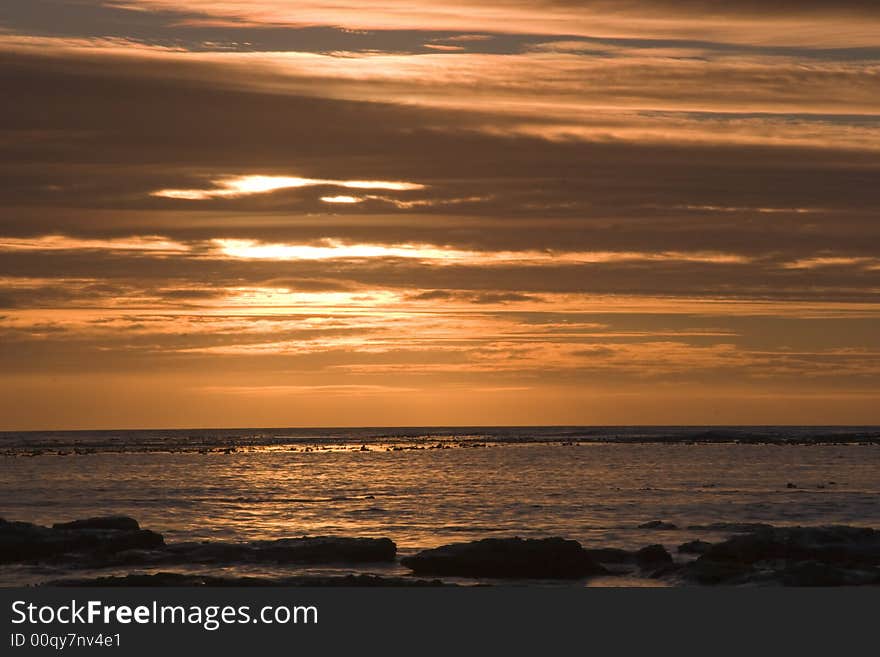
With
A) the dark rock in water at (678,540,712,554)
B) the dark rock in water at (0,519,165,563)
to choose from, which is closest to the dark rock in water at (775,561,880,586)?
the dark rock in water at (678,540,712,554)

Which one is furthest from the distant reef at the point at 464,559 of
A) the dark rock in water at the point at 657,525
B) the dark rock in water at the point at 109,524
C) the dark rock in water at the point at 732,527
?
the dark rock in water at the point at 657,525

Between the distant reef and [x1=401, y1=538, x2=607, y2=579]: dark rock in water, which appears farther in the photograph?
[x1=401, y1=538, x2=607, y2=579]: dark rock in water

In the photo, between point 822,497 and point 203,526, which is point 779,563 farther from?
point 822,497

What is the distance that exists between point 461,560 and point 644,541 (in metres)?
12.0

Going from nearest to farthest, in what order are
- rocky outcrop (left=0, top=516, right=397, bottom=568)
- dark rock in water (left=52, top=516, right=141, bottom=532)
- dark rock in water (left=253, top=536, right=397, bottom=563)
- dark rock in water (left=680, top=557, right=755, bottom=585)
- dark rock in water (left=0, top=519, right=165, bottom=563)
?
dark rock in water (left=680, top=557, right=755, bottom=585) → rocky outcrop (left=0, top=516, right=397, bottom=568) → dark rock in water (left=0, top=519, right=165, bottom=563) → dark rock in water (left=253, top=536, right=397, bottom=563) → dark rock in water (left=52, top=516, right=141, bottom=532)

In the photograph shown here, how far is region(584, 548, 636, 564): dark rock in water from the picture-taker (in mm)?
45969

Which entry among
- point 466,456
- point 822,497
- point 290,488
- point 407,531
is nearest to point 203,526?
point 407,531

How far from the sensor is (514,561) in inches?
1700

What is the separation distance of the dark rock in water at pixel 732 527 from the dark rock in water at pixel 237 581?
20416 millimetres

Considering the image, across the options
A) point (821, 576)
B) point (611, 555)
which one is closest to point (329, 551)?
point (611, 555)

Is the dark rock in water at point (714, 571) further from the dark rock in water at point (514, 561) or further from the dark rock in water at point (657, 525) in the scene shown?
the dark rock in water at point (657, 525)

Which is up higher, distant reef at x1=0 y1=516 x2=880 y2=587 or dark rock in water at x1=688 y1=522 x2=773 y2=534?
dark rock in water at x1=688 y1=522 x2=773 y2=534

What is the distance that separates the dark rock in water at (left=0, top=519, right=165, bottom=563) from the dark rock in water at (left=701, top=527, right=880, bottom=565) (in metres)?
21.5

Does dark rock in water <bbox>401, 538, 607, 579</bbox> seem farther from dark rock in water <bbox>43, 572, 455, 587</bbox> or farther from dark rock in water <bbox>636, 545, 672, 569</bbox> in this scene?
dark rock in water <bbox>43, 572, 455, 587</bbox>
